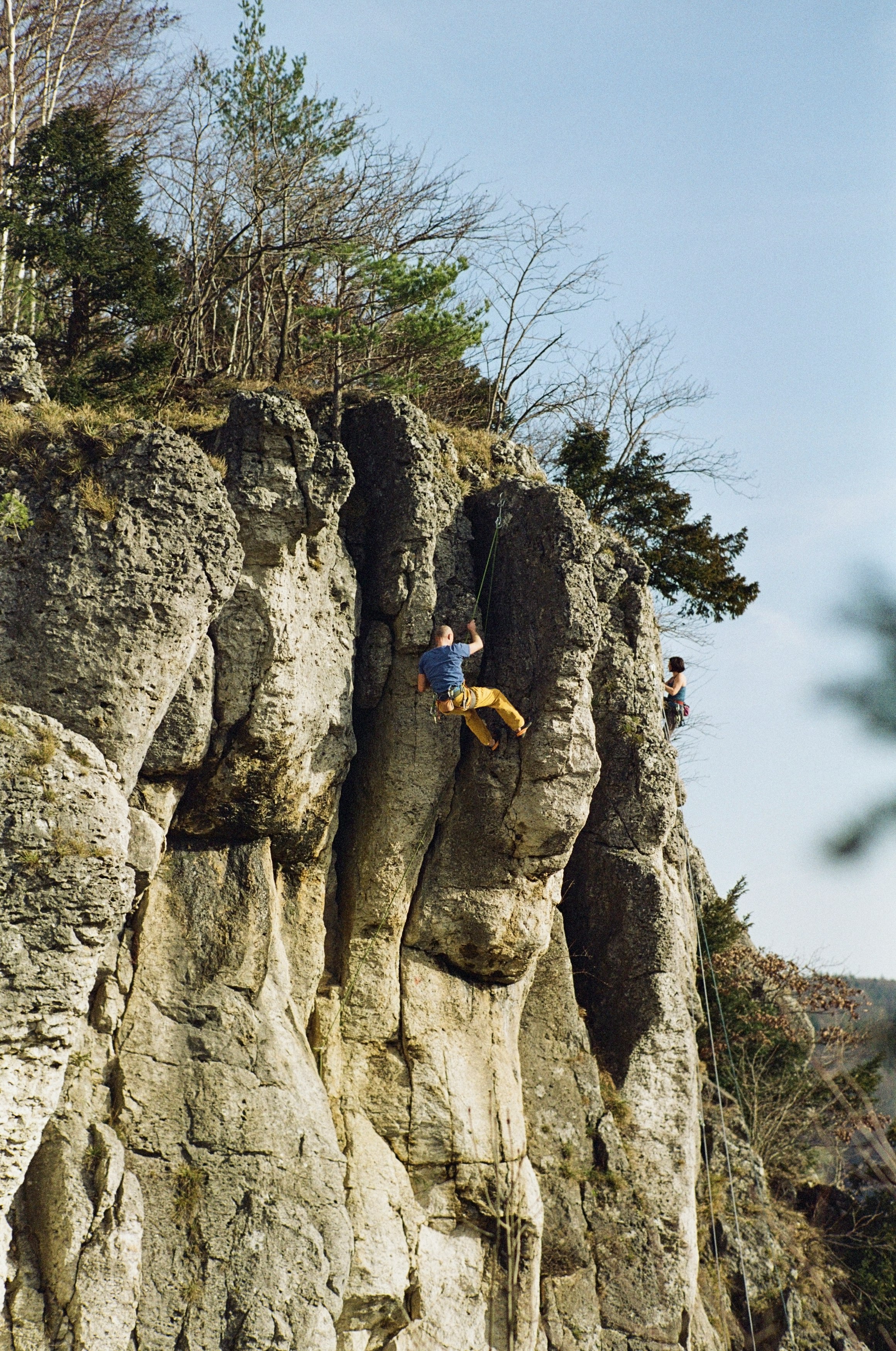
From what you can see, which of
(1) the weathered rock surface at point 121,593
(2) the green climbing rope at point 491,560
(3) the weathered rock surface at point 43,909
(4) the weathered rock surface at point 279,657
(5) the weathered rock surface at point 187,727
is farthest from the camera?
(2) the green climbing rope at point 491,560

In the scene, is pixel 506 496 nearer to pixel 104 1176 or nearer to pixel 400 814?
pixel 400 814

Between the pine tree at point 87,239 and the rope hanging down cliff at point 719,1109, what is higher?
the pine tree at point 87,239

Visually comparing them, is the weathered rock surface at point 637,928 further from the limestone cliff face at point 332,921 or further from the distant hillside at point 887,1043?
the distant hillside at point 887,1043

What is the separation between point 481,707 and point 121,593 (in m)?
4.45

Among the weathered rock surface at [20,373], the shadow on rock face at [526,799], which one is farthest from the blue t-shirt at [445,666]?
the weathered rock surface at [20,373]

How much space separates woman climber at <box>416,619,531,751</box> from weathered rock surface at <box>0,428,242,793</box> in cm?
272

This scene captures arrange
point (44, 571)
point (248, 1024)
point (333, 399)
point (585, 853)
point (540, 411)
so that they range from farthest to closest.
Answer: point (540, 411) → point (585, 853) → point (333, 399) → point (248, 1024) → point (44, 571)

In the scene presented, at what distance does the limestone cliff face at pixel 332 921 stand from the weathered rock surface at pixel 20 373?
1536 mm

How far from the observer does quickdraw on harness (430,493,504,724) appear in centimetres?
1375

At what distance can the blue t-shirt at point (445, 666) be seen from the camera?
45.3 feet

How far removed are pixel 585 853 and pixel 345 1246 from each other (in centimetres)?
654

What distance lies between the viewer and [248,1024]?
12477mm

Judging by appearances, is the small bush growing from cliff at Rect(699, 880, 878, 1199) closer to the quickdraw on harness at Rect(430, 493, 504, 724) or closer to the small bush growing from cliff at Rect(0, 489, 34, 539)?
the quickdraw on harness at Rect(430, 493, 504, 724)

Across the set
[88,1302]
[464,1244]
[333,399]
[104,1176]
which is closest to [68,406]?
[333,399]
